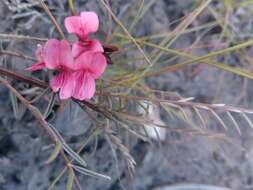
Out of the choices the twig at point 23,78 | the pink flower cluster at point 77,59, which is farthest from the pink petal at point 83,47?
the twig at point 23,78

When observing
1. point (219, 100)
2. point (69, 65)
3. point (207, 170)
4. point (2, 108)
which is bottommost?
point (207, 170)

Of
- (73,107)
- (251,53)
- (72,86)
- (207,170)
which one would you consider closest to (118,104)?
(73,107)

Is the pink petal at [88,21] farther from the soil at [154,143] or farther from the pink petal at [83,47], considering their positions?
the soil at [154,143]

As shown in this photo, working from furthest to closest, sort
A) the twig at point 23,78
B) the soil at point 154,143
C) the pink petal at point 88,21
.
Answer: the soil at point 154,143 → the twig at point 23,78 → the pink petal at point 88,21

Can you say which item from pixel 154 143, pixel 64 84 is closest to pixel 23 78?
pixel 64 84

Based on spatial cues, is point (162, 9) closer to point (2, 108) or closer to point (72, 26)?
point (2, 108)

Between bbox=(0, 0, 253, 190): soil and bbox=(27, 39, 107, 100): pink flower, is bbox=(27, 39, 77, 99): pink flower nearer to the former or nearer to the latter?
bbox=(27, 39, 107, 100): pink flower

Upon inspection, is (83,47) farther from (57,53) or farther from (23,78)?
(23,78)

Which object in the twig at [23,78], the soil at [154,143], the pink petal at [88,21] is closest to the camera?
the pink petal at [88,21]
